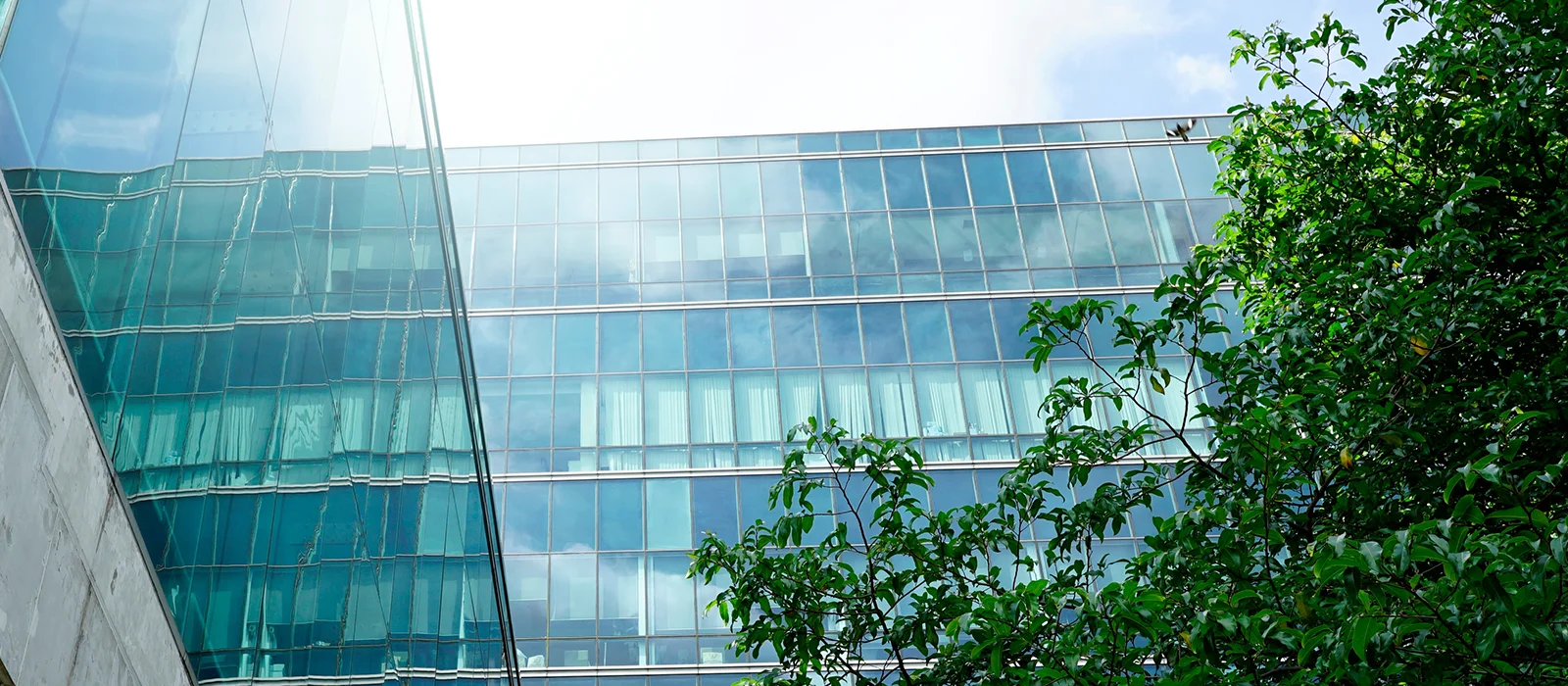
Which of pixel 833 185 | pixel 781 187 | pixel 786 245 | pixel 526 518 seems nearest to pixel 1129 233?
pixel 833 185

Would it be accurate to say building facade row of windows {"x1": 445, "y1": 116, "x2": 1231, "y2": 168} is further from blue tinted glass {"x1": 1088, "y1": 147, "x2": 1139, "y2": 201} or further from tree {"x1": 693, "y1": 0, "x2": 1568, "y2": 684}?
tree {"x1": 693, "y1": 0, "x2": 1568, "y2": 684}

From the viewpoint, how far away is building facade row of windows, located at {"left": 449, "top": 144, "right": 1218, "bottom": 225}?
2895cm

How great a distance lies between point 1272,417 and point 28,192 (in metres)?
→ 6.22

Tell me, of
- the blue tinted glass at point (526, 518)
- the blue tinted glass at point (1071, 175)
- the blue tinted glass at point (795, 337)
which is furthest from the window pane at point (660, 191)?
the blue tinted glass at point (1071, 175)

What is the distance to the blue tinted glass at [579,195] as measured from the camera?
29062 millimetres

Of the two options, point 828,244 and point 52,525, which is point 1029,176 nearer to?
point 828,244

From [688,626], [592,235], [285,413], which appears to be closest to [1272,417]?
[285,413]

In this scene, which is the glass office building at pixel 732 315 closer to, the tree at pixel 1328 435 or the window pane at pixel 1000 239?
the window pane at pixel 1000 239

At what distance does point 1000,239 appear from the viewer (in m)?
28.3

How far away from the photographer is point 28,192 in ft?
9.95

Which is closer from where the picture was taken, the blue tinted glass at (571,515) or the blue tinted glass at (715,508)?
the blue tinted glass at (715,508)

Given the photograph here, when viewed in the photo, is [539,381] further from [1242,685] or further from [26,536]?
[26,536]

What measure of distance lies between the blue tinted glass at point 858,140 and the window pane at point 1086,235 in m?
5.10

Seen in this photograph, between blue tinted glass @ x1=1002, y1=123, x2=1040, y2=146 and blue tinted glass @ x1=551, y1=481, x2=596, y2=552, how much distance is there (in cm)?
1359
